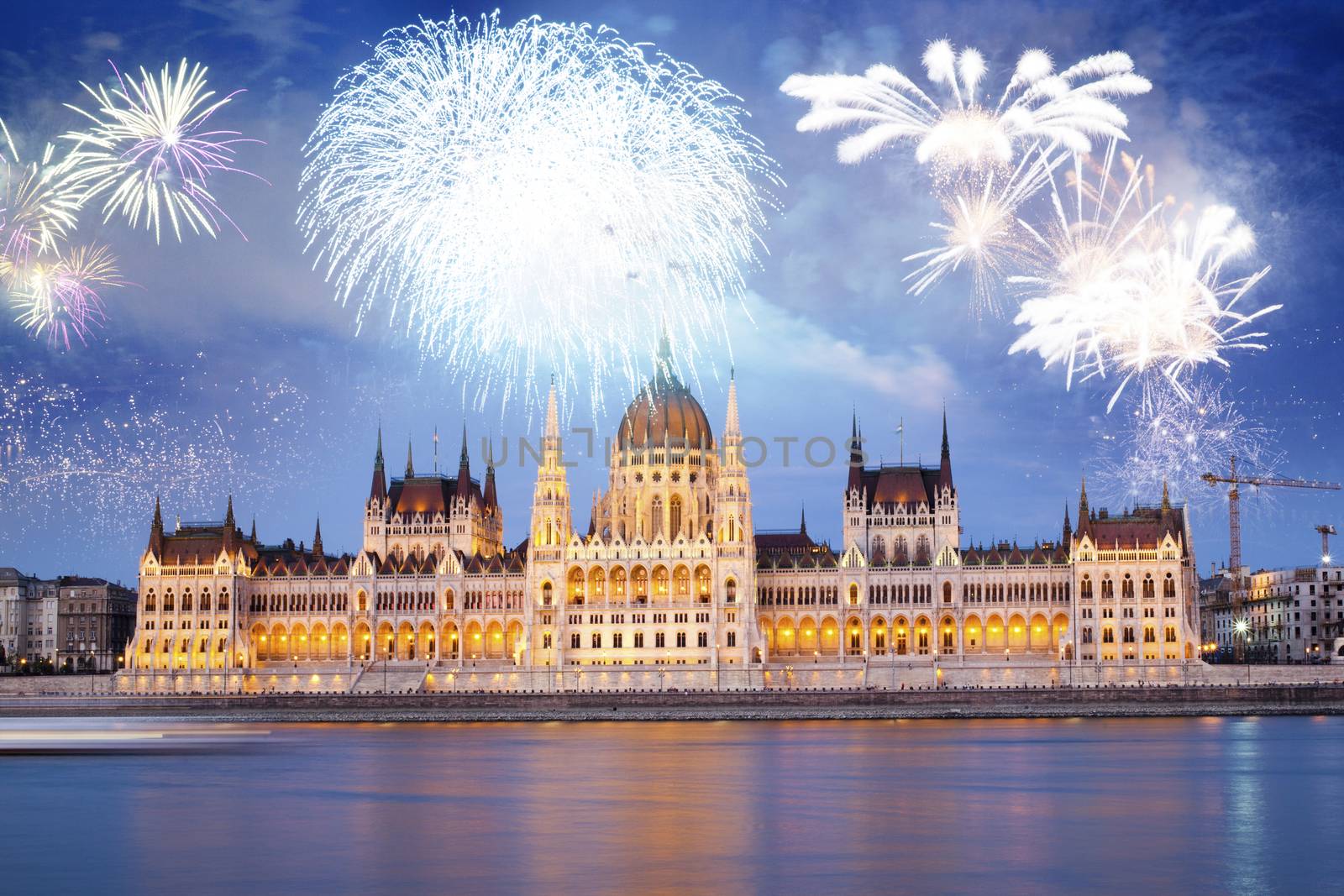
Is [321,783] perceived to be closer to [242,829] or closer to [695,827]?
[242,829]

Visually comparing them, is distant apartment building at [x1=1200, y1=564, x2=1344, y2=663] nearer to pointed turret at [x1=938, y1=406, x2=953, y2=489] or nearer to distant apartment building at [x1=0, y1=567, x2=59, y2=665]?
pointed turret at [x1=938, y1=406, x2=953, y2=489]

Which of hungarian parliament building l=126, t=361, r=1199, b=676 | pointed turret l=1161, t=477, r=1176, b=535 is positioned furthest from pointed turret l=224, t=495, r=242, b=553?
pointed turret l=1161, t=477, r=1176, b=535

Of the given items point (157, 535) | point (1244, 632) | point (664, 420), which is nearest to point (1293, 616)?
point (1244, 632)

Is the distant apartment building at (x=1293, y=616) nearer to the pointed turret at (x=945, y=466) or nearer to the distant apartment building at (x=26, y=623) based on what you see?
the pointed turret at (x=945, y=466)

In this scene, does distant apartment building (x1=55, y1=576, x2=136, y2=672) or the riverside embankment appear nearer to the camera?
the riverside embankment

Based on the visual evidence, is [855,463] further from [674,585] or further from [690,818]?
[690,818]

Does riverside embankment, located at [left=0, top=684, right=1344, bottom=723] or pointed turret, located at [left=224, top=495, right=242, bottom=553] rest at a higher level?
pointed turret, located at [left=224, top=495, right=242, bottom=553]

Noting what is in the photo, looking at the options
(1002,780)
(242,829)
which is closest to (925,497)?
(1002,780)
